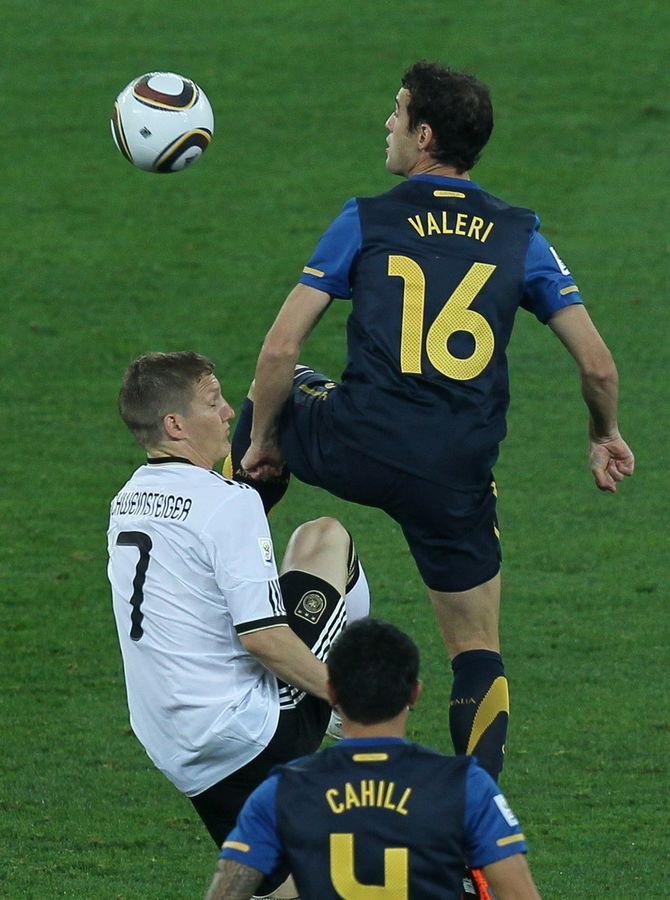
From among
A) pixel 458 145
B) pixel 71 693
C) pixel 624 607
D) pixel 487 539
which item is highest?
pixel 458 145

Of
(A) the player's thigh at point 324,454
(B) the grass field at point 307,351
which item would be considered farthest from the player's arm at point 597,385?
(B) the grass field at point 307,351

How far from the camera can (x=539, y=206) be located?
14.8 metres

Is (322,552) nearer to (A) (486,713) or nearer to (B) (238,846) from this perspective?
(A) (486,713)

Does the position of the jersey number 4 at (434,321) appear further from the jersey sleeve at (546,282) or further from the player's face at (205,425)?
the player's face at (205,425)

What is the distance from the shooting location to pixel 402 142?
5.10m

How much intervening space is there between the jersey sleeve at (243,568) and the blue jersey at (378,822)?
92 cm

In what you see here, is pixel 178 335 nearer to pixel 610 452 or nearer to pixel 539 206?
pixel 539 206

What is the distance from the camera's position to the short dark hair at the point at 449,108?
5.00 meters

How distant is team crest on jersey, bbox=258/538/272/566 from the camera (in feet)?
14.6

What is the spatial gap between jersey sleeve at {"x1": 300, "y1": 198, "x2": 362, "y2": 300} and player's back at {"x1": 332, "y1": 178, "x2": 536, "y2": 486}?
0.09 ft

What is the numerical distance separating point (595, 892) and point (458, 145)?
2.40m

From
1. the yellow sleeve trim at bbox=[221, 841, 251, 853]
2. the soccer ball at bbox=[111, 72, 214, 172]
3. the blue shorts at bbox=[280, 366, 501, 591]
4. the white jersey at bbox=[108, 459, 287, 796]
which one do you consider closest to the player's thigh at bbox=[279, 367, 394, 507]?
the blue shorts at bbox=[280, 366, 501, 591]

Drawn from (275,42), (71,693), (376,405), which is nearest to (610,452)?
(376,405)

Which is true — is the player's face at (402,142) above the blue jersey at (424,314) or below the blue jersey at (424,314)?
above
